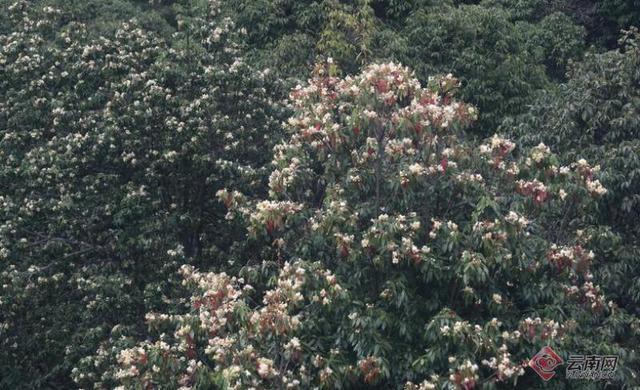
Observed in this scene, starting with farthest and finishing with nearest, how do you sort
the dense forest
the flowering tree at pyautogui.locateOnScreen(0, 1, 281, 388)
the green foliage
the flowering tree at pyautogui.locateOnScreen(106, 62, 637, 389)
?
the flowering tree at pyautogui.locateOnScreen(0, 1, 281, 388) < the green foliage < the dense forest < the flowering tree at pyautogui.locateOnScreen(106, 62, 637, 389)

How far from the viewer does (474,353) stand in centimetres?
739

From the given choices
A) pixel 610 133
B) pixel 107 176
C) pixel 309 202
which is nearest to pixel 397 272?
pixel 309 202

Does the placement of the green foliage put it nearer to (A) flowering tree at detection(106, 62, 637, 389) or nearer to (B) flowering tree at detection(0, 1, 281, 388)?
(A) flowering tree at detection(106, 62, 637, 389)

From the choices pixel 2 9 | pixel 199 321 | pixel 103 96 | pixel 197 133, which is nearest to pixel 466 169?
pixel 199 321

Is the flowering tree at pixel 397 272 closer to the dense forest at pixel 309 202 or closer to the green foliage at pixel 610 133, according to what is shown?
the dense forest at pixel 309 202

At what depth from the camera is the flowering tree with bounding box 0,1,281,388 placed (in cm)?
1061

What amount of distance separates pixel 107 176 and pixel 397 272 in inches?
178

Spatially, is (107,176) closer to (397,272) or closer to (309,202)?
(309,202)

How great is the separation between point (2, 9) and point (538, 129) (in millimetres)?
8794

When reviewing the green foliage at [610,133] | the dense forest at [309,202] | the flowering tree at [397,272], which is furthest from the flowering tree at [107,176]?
the green foliage at [610,133]

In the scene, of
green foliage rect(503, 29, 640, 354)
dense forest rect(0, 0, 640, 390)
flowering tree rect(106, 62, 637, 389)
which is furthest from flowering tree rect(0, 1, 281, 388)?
green foliage rect(503, 29, 640, 354)

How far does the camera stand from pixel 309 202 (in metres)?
9.37

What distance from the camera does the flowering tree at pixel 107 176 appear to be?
10609mm

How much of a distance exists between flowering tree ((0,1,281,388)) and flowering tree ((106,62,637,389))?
1.67 meters
